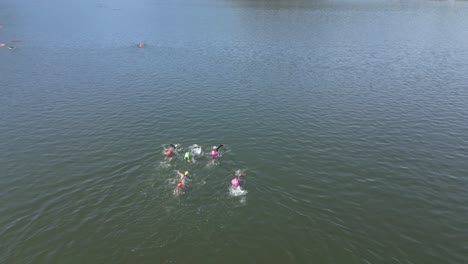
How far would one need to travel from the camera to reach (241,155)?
127ft

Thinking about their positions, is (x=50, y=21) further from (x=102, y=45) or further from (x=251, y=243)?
(x=251, y=243)

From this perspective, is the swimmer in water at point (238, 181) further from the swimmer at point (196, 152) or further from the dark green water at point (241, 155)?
the swimmer at point (196, 152)

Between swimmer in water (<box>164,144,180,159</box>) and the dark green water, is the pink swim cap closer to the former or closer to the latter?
the dark green water

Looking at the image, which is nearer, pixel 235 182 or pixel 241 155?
pixel 235 182

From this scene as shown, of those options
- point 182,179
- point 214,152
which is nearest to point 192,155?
point 214,152

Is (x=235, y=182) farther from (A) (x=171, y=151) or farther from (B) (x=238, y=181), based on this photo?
(A) (x=171, y=151)

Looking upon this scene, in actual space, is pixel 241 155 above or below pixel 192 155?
below

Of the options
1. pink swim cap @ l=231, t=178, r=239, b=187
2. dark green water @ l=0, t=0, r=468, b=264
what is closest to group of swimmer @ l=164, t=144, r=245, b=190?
pink swim cap @ l=231, t=178, r=239, b=187

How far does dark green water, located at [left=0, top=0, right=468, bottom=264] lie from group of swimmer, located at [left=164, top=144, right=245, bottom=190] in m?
0.90

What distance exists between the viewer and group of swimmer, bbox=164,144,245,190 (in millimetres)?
31859

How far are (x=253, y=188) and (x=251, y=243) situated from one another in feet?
24.7

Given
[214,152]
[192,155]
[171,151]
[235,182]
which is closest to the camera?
[235,182]

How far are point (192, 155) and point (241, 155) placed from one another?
621cm

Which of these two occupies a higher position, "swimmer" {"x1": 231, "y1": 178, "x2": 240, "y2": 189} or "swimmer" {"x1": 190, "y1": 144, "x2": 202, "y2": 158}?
"swimmer" {"x1": 190, "y1": 144, "x2": 202, "y2": 158}
